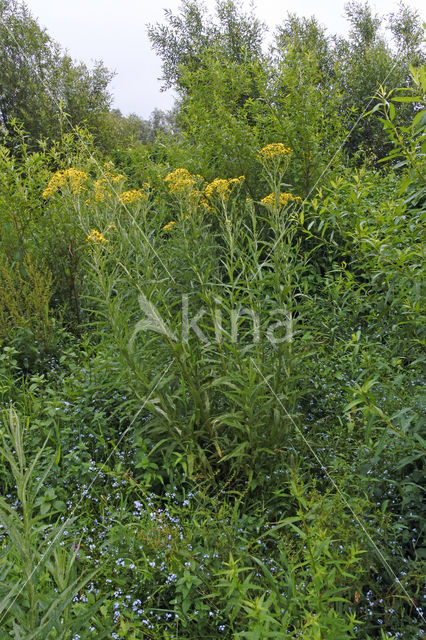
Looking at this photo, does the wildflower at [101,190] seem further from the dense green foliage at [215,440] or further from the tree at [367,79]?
the tree at [367,79]

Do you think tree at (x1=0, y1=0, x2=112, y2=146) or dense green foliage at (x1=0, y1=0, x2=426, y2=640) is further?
tree at (x1=0, y1=0, x2=112, y2=146)

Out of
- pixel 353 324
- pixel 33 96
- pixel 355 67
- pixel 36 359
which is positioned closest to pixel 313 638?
pixel 353 324

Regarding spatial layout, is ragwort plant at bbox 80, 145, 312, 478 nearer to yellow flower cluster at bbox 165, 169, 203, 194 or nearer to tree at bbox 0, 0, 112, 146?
yellow flower cluster at bbox 165, 169, 203, 194

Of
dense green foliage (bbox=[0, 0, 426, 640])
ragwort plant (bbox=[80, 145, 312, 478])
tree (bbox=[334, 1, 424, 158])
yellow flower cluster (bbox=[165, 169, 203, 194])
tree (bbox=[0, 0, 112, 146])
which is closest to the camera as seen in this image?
dense green foliage (bbox=[0, 0, 426, 640])

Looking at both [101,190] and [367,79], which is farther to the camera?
[367,79]

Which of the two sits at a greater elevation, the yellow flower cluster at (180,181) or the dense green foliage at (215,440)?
the yellow flower cluster at (180,181)

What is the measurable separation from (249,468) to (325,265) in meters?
2.61

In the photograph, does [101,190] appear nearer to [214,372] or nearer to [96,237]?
[96,237]

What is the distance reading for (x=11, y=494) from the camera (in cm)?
269

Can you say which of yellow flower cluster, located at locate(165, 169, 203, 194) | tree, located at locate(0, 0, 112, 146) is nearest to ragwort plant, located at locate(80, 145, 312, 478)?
yellow flower cluster, located at locate(165, 169, 203, 194)

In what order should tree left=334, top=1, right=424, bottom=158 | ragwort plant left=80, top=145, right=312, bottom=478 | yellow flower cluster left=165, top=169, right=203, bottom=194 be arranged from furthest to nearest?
tree left=334, top=1, right=424, bottom=158 < yellow flower cluster left=165, top=169, right=203, bottom=194 < ragwort plant left=80, top=145, right=312, bottom=478

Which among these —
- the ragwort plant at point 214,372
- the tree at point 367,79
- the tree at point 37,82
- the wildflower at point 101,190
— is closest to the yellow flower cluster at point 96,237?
the ragwort plant at point 214,372

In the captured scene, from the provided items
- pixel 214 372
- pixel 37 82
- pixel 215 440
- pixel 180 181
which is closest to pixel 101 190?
pixel 180 181

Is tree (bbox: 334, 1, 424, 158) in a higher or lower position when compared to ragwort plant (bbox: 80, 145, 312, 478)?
higher
